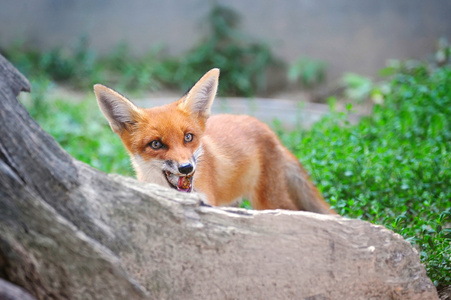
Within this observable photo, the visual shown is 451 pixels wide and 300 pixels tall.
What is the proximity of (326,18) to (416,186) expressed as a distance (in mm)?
6808

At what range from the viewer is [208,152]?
425 centimetres

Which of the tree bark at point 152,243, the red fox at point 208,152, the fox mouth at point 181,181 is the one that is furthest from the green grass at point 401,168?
the fox mouth at point 181,181

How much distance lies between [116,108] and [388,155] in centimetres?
293

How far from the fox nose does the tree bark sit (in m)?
0.72

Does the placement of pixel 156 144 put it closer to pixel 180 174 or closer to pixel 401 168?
pixel 180 174

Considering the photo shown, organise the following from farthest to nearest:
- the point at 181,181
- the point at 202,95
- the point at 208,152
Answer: the point at 208,152, the point at 202,95, the point at 181,181

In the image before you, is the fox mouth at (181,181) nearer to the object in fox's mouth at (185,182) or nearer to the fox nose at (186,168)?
the object in fox's mouth at (185,182)

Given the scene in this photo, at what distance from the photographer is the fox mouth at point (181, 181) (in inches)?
142

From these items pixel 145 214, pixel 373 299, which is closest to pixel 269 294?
pixel 373 299

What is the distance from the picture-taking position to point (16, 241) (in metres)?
2.21

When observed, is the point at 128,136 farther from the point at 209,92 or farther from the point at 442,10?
the point at 442,10

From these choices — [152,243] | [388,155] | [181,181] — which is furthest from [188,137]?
[388,155]

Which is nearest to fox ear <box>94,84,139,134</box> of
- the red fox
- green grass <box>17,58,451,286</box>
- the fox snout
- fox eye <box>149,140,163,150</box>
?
the red fox

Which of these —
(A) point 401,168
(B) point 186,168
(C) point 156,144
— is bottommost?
(A) point 401,168
